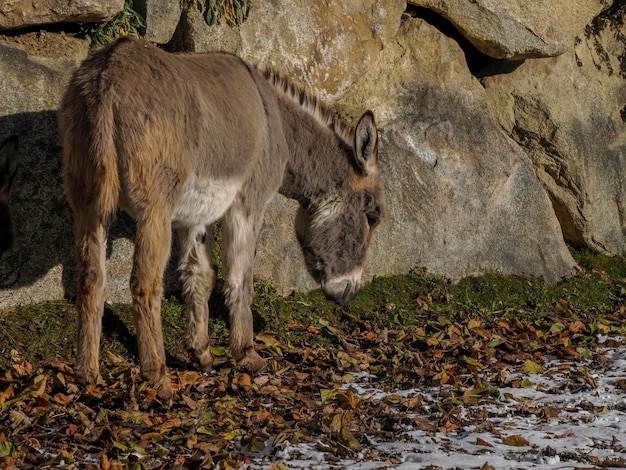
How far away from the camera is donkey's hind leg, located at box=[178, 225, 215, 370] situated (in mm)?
5738

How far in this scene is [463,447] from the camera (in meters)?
4.30

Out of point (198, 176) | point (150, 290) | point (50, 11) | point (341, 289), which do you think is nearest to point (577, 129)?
point (341, 289)

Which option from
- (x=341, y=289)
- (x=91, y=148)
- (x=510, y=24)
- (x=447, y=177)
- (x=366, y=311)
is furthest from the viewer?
(x=510, y=24)

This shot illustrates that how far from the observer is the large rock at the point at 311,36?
691 cm

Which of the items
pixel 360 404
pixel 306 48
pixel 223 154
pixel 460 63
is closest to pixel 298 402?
pixel 360 404

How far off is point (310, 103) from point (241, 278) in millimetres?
1433

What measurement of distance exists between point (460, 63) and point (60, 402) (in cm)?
536

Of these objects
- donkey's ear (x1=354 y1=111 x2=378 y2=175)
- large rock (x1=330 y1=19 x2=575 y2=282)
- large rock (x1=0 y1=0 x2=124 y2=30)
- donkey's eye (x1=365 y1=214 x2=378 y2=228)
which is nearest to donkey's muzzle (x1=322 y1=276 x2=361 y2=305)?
donkey's eye (x1=365 y1=214 x2=378 y2=228)

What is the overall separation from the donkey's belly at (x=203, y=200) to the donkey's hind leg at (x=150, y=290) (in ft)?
0.91

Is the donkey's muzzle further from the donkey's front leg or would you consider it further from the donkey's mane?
the donkey's mane

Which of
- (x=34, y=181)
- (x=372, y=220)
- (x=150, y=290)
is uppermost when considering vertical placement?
(x=372, y=220)

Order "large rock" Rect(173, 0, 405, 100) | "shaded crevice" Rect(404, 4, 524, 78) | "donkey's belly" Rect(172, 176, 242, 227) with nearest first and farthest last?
1. "donkey's belly" Rect(172, 176, 242, 227)
2. "large rock" Rect(173, 0, 405, 100)
3. "shaded crevice" Rect(404, 4, 524, 78)

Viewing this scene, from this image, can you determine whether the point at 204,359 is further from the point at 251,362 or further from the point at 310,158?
the point at 310,158

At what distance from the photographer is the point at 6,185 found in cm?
550
